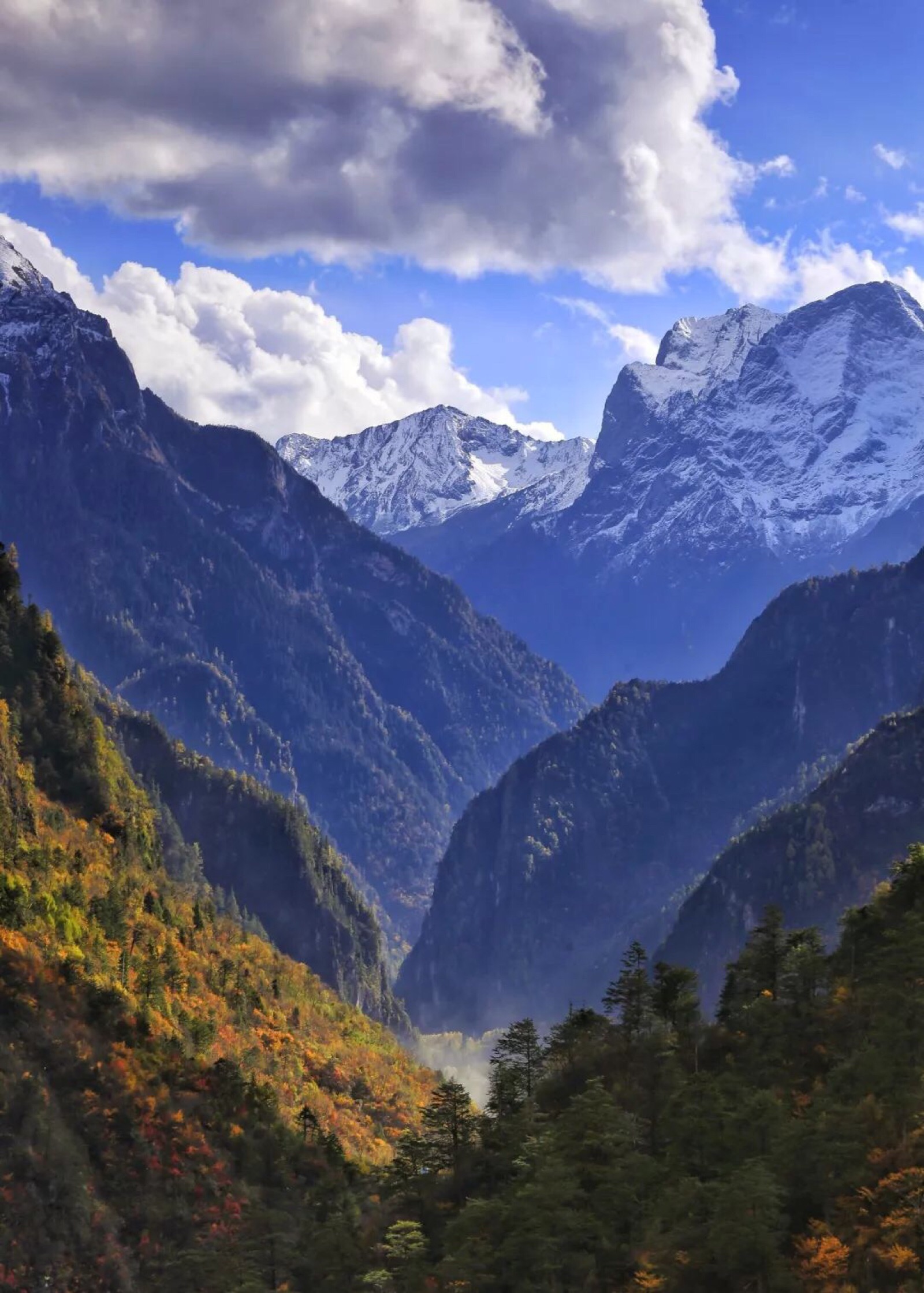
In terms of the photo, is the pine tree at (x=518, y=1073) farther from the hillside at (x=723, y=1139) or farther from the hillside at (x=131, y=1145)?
the hillside at (x=131, y=1145)

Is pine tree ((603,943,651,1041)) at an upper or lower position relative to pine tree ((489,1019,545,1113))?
upper

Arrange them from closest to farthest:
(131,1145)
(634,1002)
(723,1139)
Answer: (723,1139) → (634,1002) → (131,1145)

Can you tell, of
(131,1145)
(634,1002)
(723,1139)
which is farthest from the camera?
(131,1145)

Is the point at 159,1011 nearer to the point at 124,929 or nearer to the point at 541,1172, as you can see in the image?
the point at 124,929

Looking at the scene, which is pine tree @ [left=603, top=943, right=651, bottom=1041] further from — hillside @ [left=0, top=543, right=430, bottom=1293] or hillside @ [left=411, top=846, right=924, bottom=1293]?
hillside @ [left=0, top=543, right=430, bottom=1293]

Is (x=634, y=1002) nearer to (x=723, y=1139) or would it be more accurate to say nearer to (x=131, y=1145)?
(x=723, y=1139)

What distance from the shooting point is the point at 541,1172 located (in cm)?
10000

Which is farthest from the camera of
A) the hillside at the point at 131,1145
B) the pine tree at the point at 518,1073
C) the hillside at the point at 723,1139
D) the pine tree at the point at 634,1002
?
the pine tree at the point at 634,1002

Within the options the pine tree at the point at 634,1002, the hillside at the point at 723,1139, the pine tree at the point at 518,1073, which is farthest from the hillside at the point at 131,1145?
the pine tree at the point at 634,1002

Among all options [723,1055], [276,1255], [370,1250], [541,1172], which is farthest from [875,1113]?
[276,1255]

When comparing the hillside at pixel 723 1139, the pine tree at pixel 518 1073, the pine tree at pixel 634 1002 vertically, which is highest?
the pine tree at pixel 634 1002

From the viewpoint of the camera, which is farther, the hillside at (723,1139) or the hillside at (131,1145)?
the hillside at (131,1145)

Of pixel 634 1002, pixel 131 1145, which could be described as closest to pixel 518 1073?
pixel 634 1002

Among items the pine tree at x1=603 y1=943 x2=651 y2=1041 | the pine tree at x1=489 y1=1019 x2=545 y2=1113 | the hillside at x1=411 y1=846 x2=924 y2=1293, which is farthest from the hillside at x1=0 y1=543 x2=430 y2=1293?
the pine tree at x1=603 y1=943 x2=651 y2=1041
